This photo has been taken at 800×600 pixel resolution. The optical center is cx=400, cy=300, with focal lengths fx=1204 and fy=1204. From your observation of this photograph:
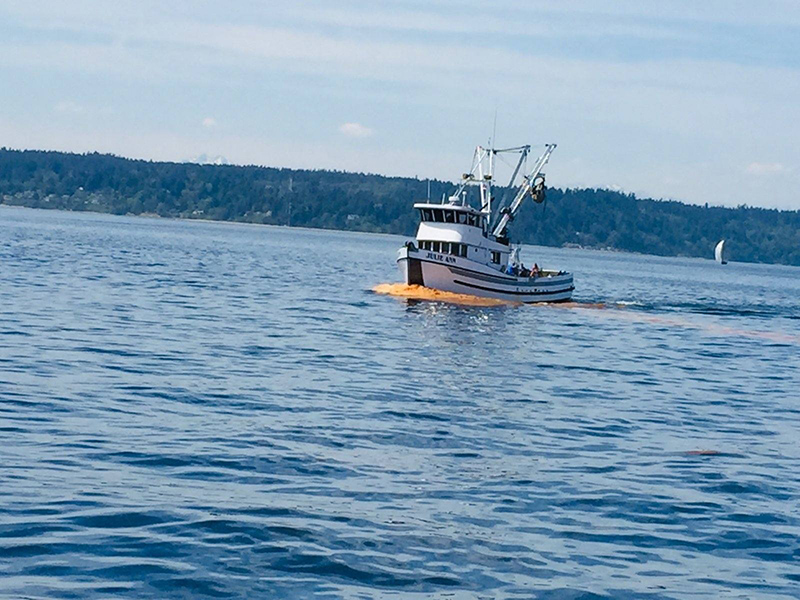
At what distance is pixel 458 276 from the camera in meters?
74.8

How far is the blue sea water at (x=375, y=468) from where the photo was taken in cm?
1559

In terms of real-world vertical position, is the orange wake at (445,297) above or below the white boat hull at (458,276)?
below

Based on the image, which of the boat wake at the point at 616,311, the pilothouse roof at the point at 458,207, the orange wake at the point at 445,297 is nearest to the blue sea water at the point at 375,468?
the boat wake at the point at 616,311

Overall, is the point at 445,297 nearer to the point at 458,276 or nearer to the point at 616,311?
the point at 458,276

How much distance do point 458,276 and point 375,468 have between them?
53.5 m

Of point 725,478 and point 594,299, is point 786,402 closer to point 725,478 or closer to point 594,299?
point 725,478

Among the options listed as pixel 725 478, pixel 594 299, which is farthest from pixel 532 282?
pixel 725 478

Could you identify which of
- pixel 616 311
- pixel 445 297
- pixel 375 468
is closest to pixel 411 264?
pixel 445 297

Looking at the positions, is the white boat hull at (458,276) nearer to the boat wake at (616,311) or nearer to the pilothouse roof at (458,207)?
the boat wake at (616,311)

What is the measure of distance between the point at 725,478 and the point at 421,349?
2325 cm

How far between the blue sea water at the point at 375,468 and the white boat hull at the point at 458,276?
2633 cm

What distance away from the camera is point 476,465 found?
22.6 metres

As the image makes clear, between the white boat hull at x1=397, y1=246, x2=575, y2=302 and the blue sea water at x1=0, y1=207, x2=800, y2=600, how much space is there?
86.4ft

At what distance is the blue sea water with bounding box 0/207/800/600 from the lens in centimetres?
1559
